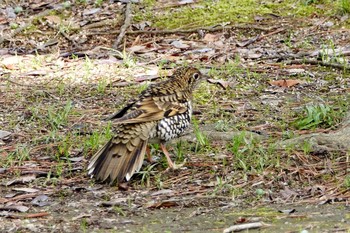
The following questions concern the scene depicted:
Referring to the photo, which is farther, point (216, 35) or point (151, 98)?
point (216, 35)

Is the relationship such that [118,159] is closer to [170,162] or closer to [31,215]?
[170,162]

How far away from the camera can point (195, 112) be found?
8.12 metres

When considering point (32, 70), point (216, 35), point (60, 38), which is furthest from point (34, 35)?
point (216, 35)

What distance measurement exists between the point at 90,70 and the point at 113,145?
304 centimetres

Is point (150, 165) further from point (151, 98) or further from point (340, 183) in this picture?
point (340, 183)

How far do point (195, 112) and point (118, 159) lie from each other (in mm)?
1879

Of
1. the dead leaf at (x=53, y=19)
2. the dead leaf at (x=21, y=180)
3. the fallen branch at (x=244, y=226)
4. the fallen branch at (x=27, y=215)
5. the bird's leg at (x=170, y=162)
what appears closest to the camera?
the fallen branch at (x=244, y=226)

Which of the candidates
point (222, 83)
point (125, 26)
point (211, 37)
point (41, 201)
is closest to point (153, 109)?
point (41, 201)

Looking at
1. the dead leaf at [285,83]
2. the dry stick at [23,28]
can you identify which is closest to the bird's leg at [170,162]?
the dead leaf at [285,83]

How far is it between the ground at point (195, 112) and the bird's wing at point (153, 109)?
1.19ft

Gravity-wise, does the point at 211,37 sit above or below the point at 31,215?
above

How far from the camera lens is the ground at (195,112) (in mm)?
5852

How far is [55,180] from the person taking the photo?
655cm

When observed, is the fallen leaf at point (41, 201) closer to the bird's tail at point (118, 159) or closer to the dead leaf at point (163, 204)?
the bird's tail at point (118, 159)
